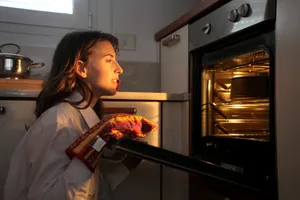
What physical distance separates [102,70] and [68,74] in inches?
4.5

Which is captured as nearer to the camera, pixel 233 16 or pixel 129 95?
pixel 233 16

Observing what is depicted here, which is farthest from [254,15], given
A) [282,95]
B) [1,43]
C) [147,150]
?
[1,43]

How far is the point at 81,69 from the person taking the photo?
1083mm

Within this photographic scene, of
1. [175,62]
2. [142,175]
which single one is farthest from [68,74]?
[175,62]

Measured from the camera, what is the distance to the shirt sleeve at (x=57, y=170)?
0.80 meters

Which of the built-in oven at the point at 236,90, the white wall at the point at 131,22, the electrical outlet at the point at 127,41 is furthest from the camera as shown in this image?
the electrical outlet at the point at 127,41

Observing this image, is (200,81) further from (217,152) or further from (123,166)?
(123,166)

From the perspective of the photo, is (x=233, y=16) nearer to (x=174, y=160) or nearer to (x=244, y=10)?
(x=244, y=10)

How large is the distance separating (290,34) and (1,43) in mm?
1389

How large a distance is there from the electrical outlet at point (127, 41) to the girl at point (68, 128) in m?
0.70

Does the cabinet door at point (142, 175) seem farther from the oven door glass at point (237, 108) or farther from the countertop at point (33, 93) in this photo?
the oven door glass at point (237, 108)

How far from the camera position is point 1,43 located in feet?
5.50

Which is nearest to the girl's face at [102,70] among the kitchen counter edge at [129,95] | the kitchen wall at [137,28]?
the kitchen counter edge at [129,95]

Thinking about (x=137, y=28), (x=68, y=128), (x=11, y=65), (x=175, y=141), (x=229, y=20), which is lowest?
(x=175, y=141)
